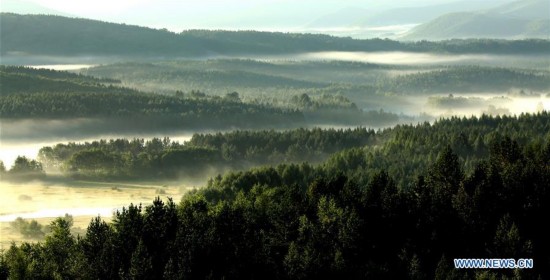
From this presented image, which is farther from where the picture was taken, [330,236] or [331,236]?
[331,236]

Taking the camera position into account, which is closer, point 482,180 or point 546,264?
point 546,264

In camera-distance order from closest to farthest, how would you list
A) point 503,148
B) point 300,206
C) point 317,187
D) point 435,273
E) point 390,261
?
point 435,273 < point 390,261 < point 300,206 < point 317,187 < point 503,148

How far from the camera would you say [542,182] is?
487ft

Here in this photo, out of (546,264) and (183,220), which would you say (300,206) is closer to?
(183,220)

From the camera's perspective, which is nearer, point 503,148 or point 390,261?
point 390,261

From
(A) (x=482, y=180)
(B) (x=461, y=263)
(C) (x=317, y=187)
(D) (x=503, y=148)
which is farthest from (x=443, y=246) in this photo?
(D) (x=503, y=148)

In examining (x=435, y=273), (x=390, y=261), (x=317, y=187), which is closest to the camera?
(x=435, y=273)

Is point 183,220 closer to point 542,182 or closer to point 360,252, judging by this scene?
point 360,252

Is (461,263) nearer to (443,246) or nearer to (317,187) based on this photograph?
(443,246)

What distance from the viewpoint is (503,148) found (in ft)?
559

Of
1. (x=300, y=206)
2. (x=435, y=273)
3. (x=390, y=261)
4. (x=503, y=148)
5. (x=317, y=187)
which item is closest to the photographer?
(x=435, y=273)

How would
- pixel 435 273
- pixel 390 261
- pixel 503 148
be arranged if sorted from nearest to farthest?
pixel 435 273 < pixel 390 261 < pixel 503 148

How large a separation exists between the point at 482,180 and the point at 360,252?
2756 centimetres

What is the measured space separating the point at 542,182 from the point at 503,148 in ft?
73.7
